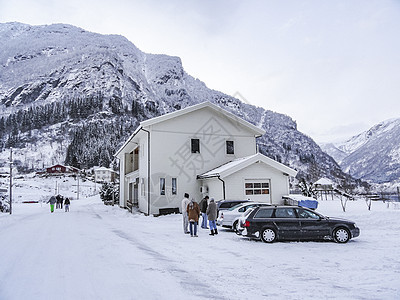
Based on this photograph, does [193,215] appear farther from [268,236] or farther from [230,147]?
[230,147]

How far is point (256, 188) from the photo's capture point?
Result: 22219 mm

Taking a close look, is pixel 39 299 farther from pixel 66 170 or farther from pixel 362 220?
pixel 66 170

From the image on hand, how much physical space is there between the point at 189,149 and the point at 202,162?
1.51 meters

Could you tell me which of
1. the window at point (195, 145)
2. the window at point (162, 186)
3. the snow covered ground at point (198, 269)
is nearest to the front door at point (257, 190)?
the window at point (195, 145)

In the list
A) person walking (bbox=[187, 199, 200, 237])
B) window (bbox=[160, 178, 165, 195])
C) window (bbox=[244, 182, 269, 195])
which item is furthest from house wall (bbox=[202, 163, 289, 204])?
person walking (bbox=[187, 199, 200, 237])

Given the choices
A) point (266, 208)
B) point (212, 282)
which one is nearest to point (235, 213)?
point (266, 208)

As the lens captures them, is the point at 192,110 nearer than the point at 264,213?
No

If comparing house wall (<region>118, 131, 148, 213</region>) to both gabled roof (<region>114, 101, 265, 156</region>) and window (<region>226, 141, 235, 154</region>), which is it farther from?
window (<region>226, 141, 235, 154</region>)

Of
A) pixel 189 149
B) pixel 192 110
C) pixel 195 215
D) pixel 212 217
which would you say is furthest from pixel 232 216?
→ pixel 192 110

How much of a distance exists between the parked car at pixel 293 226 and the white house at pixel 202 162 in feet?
31.7

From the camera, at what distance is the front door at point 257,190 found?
2197 centimetres

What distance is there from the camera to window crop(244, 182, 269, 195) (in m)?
22.1

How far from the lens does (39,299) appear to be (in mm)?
5137

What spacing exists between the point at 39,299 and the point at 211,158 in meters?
20.8
